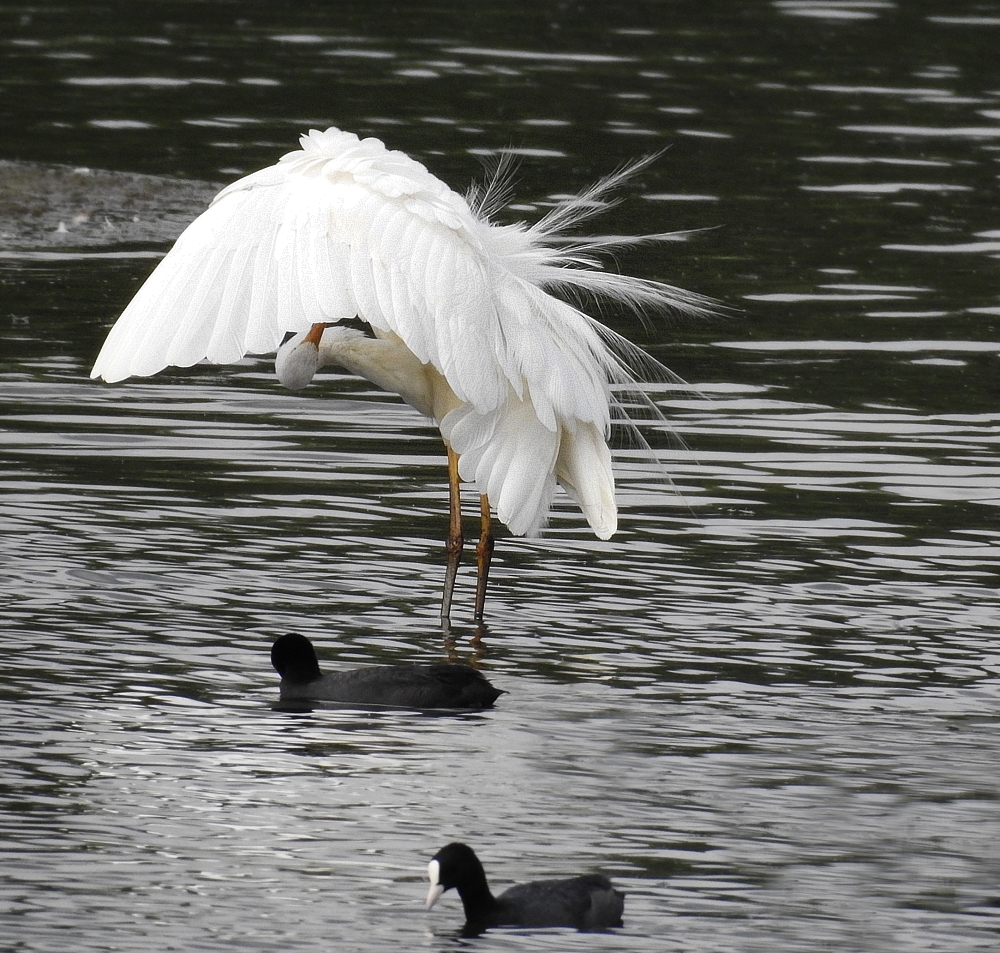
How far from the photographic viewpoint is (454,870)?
6926mm

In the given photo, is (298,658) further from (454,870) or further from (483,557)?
(454,870)

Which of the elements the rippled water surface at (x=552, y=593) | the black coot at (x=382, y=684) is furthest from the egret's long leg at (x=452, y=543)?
the black coot at (x=382, y=684)

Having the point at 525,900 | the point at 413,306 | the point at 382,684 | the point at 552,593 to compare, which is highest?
the point at 413,306

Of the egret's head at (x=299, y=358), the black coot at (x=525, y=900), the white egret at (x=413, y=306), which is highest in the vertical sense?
the white egret at (x=413, y=306)

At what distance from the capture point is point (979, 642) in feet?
33.7

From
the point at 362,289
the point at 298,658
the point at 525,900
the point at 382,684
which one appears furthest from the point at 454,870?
the point at 362,289

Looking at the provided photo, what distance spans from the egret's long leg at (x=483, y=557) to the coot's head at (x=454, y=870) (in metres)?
3.82

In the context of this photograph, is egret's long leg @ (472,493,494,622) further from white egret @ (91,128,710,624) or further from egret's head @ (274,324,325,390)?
egret's head @ (274,324,325,390)

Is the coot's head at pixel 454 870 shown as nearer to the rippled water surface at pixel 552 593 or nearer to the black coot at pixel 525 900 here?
the black coot at pixel 525 900

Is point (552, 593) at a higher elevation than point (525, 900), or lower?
lower

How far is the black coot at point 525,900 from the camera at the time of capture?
22.7ft

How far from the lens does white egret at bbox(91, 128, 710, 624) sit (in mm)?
9688

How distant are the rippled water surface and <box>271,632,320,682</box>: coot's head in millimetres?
165

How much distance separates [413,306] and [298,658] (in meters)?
1.57
